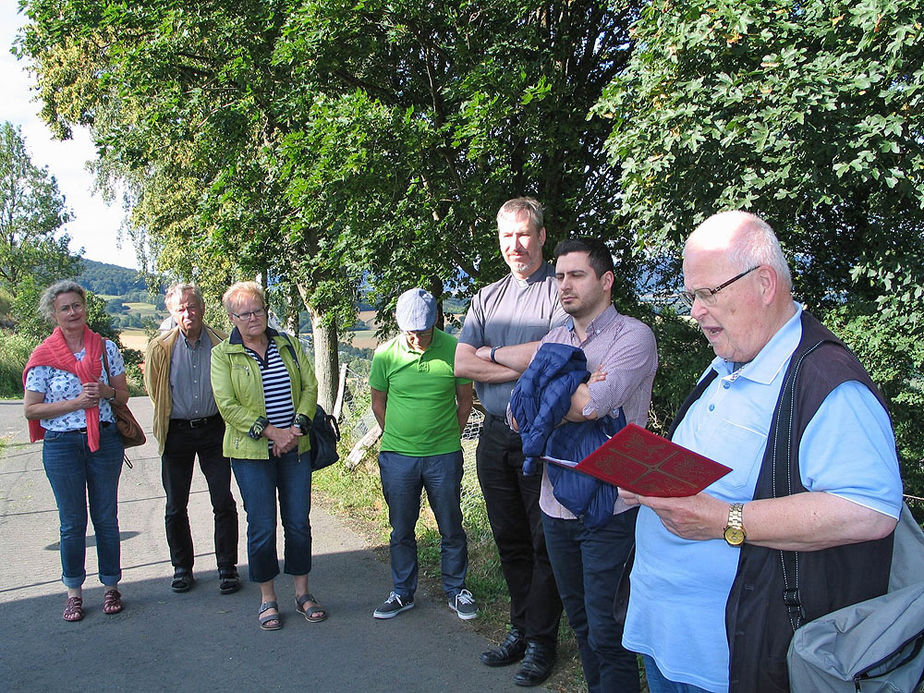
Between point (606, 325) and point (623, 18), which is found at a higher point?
point (623, 18)

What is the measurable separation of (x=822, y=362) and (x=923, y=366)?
5.00 m

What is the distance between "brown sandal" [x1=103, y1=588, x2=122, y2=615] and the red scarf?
0.95 m

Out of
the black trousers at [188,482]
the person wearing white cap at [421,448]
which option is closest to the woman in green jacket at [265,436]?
the person wearing white cap at [421,448]

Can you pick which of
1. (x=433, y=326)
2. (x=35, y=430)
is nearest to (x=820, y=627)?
(x=433, y=326)

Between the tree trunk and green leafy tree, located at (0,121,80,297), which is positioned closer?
the tree trunk

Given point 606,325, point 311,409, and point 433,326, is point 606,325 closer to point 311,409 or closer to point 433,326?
point 433,326

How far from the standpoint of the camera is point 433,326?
468 cm

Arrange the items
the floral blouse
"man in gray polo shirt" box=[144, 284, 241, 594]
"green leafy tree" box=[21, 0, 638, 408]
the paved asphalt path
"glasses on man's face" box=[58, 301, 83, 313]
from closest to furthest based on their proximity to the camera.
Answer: the paved asphalt path < the floral blouse < "glasses on man's face" box=[58, 301, 83, 313] < "man in gray polo shirt" box=[144, 284, 241, 594] < "green leafy tree" box=[21, 0, 638, 408]

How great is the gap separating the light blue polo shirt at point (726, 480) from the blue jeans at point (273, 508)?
2824mm

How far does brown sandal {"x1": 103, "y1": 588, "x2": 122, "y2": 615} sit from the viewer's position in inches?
193

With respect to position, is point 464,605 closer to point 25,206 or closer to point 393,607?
point 393,607

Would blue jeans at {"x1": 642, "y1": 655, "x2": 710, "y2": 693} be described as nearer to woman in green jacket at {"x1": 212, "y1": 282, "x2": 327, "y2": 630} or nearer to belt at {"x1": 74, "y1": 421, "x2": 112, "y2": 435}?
woman in green jacket at {"x1": 212, "y1": 282, "x2": 327, "y2": 630}

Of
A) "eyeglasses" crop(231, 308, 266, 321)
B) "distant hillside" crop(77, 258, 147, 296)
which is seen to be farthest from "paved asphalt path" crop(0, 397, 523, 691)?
"distant hillside" crop(77, 258, 147, 296)

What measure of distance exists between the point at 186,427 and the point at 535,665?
2794mm
